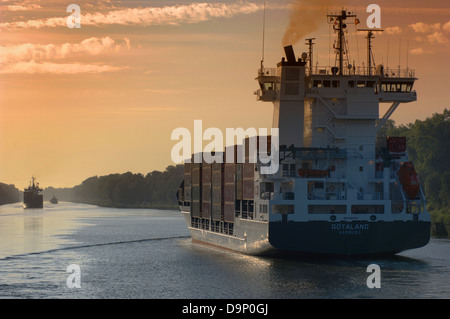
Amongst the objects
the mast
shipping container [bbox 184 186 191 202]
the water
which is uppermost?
the mast

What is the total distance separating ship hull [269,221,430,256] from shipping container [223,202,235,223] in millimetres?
13205

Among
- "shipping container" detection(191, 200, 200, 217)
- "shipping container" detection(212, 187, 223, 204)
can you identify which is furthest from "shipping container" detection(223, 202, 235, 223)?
"shipping container" detection(191, 200, 200, 217)

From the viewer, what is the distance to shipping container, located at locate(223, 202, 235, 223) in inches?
2687

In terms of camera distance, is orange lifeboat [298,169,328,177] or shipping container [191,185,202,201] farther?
shipping container [191,185,202,201]

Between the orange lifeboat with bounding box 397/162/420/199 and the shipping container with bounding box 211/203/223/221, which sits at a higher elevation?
the orange lifeboat with bounding box 397/162/420/199

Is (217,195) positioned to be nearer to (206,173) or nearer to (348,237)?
(206,173)

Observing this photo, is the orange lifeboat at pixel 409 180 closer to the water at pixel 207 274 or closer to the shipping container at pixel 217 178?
the water at pixel 207 274

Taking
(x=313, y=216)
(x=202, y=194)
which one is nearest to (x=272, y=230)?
(x=313, y=216)

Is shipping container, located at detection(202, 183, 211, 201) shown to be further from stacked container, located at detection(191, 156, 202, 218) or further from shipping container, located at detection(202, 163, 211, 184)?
stacked container, located at detection(191, 156, 202, 218)

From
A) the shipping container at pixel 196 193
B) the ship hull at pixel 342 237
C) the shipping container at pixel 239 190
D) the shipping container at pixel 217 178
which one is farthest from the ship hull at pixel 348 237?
the shipping container at pixel 196 193

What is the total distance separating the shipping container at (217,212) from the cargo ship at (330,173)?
3.62 metres

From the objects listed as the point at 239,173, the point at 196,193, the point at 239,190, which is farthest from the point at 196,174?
the point at 239,190

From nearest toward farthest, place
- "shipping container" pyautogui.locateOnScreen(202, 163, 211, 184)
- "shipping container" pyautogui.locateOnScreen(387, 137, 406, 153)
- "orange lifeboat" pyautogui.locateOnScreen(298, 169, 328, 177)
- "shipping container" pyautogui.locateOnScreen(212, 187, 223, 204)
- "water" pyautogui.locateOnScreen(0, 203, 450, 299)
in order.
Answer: "water" pyautogui.locateOnScreen(0, 203, 450, 299) < "orange lifeboat" pyautogui.locateOnScreen(298, 169, 328, 177) < "shipping container" pyautogui.locateOnScreen(387, 137, 406, 153) < "shipping container" pyautogui.locateOnScreen(212, 187, 223, 204) < "shipping container" pyautogui.locateOnScreen(202, 163, 211, 184)

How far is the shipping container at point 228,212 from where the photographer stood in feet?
224
